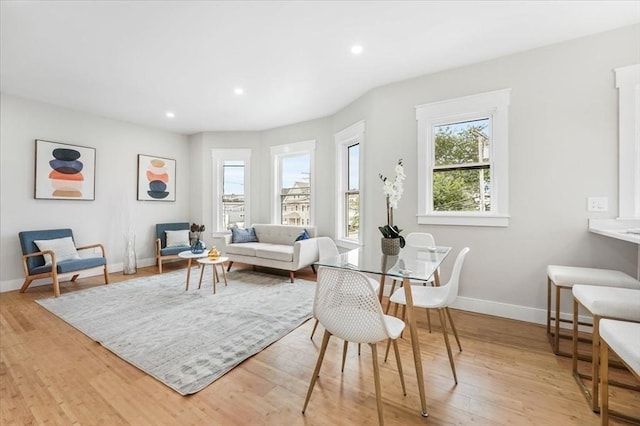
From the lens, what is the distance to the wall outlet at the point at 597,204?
246 cm

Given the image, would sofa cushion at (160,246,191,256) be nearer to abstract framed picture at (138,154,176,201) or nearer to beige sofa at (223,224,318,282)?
beige sofa at (223,224,318,282)

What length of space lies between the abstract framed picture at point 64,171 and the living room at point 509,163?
0.10 m

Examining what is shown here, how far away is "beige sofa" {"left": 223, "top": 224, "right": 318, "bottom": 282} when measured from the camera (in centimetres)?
417

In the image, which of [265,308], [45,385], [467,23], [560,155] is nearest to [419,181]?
[560,155]

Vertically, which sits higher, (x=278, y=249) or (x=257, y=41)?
(x=257, y=41)

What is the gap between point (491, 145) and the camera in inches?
115

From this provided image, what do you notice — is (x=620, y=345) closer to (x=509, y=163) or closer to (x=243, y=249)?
(x=509, y=163)

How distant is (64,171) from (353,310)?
17.0 ft

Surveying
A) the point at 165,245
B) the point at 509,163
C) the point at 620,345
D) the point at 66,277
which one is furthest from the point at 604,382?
the point at 66,277

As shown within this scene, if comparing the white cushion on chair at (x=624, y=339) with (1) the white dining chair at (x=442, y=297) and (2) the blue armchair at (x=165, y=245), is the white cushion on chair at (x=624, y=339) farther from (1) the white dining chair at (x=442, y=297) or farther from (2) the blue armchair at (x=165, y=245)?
(2) the blue armchair at (x=165, y=245)

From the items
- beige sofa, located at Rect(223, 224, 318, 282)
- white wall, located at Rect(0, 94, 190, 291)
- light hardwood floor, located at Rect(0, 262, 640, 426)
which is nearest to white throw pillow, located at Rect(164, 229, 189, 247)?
white wall, located at Rect(0, 94, 190, 291)

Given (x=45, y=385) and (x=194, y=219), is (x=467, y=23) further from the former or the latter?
(x=194, y=219)

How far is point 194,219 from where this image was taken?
5.97 m

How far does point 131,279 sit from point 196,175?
248 cm
